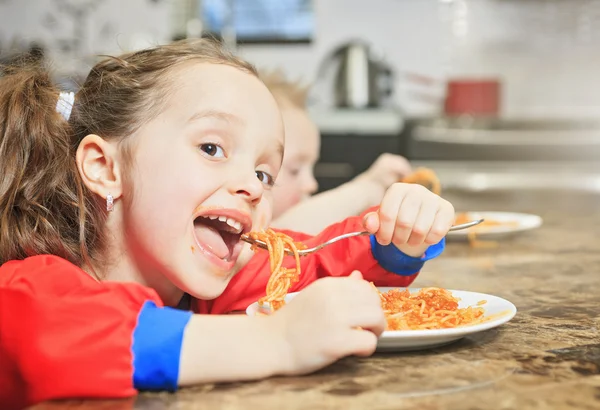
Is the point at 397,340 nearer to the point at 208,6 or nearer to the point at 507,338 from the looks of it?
the point at 507,338

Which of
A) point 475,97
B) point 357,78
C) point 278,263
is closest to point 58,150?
point 278,263

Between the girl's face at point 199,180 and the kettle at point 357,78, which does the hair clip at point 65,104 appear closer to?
the girl's face at point 199,180

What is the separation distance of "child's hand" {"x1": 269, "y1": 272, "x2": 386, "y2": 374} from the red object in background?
3.63 metres

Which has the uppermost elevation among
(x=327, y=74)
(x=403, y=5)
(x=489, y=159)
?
(x=403, y=5)

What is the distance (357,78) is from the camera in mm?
4125

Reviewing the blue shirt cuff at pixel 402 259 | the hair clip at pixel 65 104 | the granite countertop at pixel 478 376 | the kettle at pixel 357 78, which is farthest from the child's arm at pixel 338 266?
the kettle at pixel 357 78

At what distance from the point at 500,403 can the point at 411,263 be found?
21.6 inches

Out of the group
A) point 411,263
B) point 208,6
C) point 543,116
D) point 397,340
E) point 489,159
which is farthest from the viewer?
point 208,6

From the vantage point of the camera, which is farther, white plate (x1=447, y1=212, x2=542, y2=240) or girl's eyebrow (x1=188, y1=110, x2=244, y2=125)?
white plate (x1=447, y1=212, x2=542, y2=240)

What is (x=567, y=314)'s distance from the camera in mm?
907

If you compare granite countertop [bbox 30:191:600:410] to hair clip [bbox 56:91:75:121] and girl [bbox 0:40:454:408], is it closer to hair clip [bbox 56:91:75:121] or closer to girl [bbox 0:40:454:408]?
girl [bbox 0:40:454:408]

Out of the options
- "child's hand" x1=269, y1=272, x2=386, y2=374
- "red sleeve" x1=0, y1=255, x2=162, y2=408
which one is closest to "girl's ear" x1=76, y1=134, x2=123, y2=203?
"red sleeve" x1=0, y1=255, x2=162, y2=408

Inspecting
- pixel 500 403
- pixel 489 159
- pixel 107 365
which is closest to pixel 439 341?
pixel 500 403

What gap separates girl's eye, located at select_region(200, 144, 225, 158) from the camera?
0.96 meters
